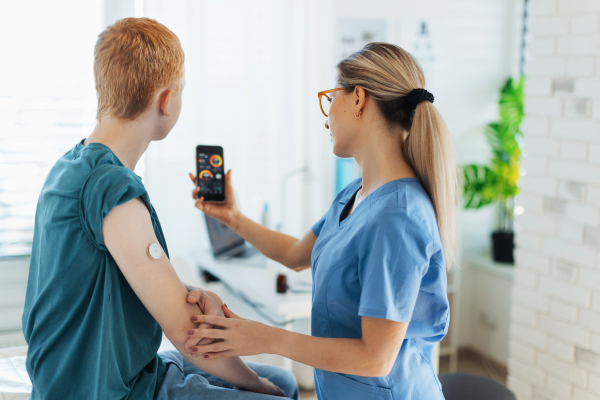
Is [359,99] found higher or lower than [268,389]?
higher

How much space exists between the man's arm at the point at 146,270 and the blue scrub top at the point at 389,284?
308 mm

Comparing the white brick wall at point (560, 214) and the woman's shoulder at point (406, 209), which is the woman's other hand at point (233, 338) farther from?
the white brick wall at point (560, 214)

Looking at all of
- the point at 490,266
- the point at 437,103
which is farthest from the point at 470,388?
the point at 437,103

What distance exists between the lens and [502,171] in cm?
290

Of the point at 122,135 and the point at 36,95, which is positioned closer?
the point at 122,135

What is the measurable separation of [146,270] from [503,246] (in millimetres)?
2409

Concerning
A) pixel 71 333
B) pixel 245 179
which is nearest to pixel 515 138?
pixel 245 179

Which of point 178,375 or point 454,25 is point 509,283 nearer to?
point 454,25

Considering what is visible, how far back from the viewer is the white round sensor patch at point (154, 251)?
3.38ft

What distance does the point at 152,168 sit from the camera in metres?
2.38

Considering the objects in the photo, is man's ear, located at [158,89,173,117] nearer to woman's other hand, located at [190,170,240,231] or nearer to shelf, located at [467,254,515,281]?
woman's other hand, located at [190,170,240,231]

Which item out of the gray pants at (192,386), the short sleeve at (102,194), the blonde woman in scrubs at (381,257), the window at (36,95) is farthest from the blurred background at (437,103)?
the short sleeve at (102,194)

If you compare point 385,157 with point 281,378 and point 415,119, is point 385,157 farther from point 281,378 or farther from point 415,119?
point 281,378

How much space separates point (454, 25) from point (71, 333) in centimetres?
265
